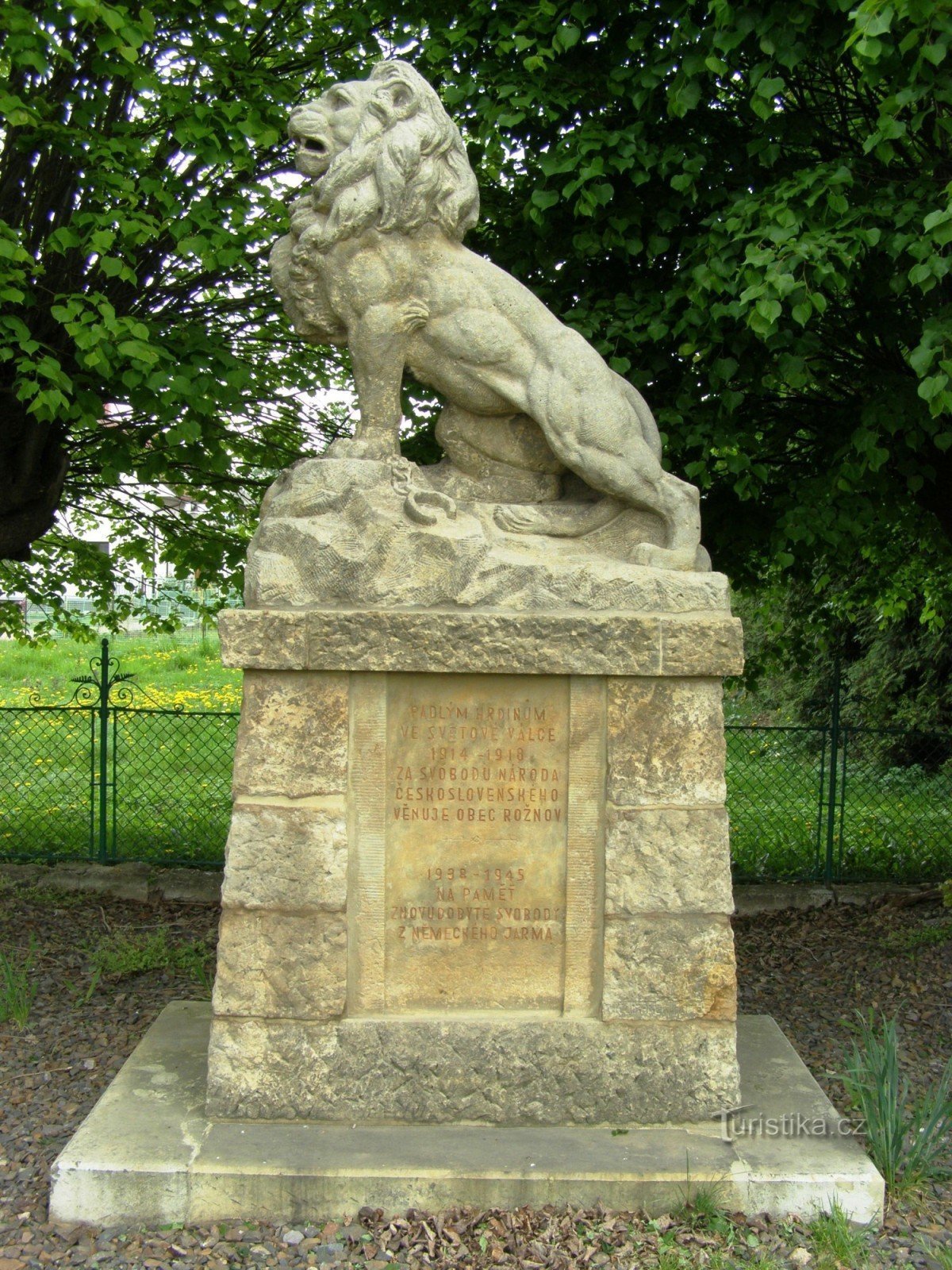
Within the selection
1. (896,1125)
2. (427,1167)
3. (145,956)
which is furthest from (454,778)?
(145,956)

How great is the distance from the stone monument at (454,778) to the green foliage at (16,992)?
115cm

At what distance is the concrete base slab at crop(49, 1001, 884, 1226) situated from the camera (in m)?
3.39

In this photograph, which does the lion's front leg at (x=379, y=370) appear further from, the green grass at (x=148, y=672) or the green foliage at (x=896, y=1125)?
the green grass at (x=148, y=672)

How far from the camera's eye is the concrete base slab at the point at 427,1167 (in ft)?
11.1

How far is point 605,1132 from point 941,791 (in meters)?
6.71

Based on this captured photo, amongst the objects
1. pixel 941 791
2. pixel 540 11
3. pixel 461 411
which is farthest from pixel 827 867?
pixel 540 11

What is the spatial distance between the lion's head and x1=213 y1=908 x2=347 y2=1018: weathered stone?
208 centimetres

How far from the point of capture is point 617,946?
375 cm

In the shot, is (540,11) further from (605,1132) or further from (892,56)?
(605,1132)

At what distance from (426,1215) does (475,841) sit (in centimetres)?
106

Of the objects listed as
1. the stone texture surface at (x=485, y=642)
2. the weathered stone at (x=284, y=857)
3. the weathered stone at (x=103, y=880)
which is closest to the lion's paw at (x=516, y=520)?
the stone texture surface at (x=485, y=642)

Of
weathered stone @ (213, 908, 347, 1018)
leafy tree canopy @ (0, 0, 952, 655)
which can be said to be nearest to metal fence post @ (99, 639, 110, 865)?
leafy tree canopy @ (0, 0, 952, 655)

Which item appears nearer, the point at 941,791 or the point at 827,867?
the point at 827,867

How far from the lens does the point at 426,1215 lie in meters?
3.37
